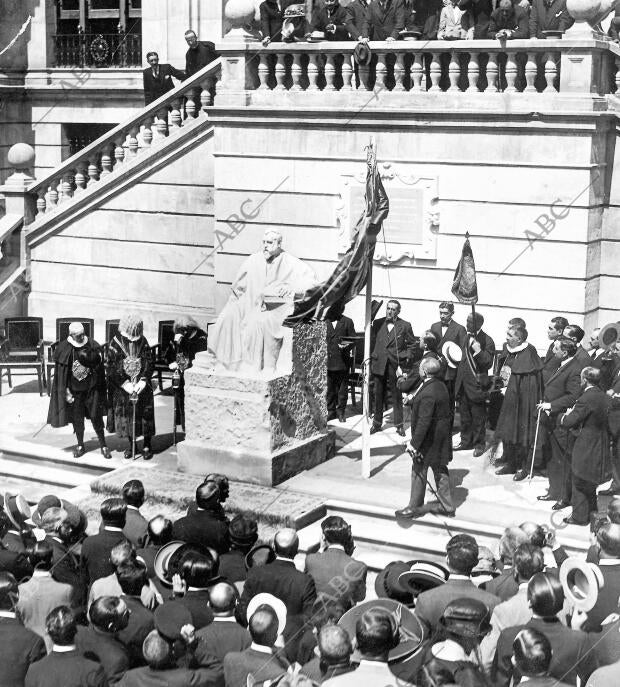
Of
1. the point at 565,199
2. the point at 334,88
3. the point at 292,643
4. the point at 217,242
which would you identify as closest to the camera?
the point at 292,643

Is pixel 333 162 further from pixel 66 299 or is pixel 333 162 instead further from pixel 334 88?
pixel 66 299

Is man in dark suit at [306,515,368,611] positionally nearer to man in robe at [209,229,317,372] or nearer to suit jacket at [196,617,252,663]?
suit jacket at [196,617,252,663]

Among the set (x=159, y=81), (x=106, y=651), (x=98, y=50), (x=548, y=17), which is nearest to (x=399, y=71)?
(x=548, y=17)

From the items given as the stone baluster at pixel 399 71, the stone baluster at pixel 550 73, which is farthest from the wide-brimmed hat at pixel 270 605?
the stone baluster at pixel 399 71

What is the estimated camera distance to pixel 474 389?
1600 cm

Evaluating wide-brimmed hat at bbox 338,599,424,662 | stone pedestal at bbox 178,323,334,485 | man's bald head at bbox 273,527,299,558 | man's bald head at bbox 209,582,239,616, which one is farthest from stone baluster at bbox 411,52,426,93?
man's bald head at bbox 209,582,239,616

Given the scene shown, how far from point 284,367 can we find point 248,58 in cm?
677

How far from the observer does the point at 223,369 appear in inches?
599

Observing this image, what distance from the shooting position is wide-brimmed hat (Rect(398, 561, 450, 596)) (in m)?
9.75

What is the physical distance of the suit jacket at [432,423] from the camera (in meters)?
13.6

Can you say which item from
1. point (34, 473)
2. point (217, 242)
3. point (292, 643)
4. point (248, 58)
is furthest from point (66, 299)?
point (292, 643)

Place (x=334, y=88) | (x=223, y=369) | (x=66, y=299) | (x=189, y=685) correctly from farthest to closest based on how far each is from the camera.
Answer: (x=66, y=299) < (x=334, y=88) < (x=223, y=369) < (x=189, y=685)

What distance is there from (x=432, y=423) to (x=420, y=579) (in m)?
3.93

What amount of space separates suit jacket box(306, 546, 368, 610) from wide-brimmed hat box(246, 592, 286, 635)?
4.05 ft
